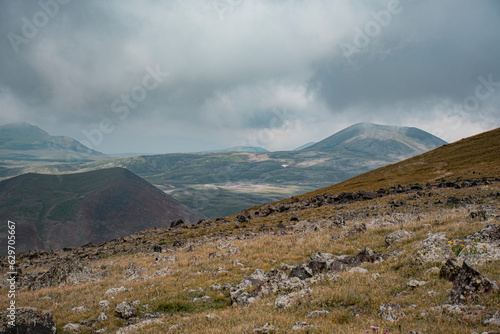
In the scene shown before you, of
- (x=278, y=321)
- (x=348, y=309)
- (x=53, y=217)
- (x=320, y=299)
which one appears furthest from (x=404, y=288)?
(x=53, y=217)

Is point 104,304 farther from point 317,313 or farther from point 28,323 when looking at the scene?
point 317,313

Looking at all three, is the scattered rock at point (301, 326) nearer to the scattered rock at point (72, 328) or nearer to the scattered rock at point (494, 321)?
the scattered rock at point (494, 321)

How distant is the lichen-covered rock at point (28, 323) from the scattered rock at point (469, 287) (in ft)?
51.8

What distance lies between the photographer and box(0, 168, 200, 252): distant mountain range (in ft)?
289

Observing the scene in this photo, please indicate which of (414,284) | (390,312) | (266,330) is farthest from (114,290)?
(414,284)

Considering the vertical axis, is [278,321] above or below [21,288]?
above

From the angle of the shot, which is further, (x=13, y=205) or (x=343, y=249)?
(x=13, y=205)

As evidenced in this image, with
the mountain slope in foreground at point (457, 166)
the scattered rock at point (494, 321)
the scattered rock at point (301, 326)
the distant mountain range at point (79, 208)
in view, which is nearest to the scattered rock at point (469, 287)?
the scattered rock at point (494, 321)

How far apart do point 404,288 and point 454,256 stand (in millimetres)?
3797

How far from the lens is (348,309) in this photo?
952 cm

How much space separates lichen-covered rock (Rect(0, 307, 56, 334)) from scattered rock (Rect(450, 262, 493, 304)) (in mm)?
15795

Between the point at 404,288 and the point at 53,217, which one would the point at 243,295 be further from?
the point at 53,217

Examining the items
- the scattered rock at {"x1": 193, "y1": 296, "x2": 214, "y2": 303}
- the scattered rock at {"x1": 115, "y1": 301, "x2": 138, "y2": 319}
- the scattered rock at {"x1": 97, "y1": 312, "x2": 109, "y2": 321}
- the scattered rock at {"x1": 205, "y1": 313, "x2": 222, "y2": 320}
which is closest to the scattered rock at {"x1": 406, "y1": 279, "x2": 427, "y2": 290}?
the scattered rock at {"x1": 205, "y1": 313, "x2": 222, "y2": 320}

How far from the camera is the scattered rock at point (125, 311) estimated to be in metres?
12.7
